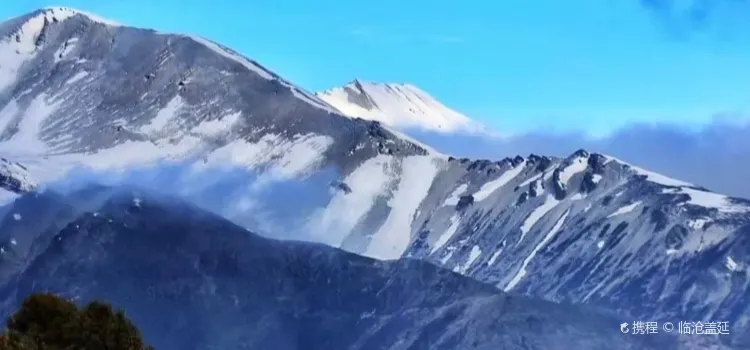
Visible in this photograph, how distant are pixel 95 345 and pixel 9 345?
28.0 ft

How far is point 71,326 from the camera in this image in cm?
6744

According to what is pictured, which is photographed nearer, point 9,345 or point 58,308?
point 9,345

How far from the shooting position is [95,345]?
67500mm

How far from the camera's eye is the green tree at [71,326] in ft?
221

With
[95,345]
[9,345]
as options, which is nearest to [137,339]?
[95,345]

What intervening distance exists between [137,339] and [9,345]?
341 inches

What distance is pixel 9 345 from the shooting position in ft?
194

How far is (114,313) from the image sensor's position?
226ft

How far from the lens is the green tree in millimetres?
67250

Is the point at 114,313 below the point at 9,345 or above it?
above

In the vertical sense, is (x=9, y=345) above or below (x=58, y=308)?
below

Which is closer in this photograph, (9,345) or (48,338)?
(9,345)

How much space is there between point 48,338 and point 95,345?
1.89m

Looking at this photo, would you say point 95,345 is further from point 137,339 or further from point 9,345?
point 9,345
